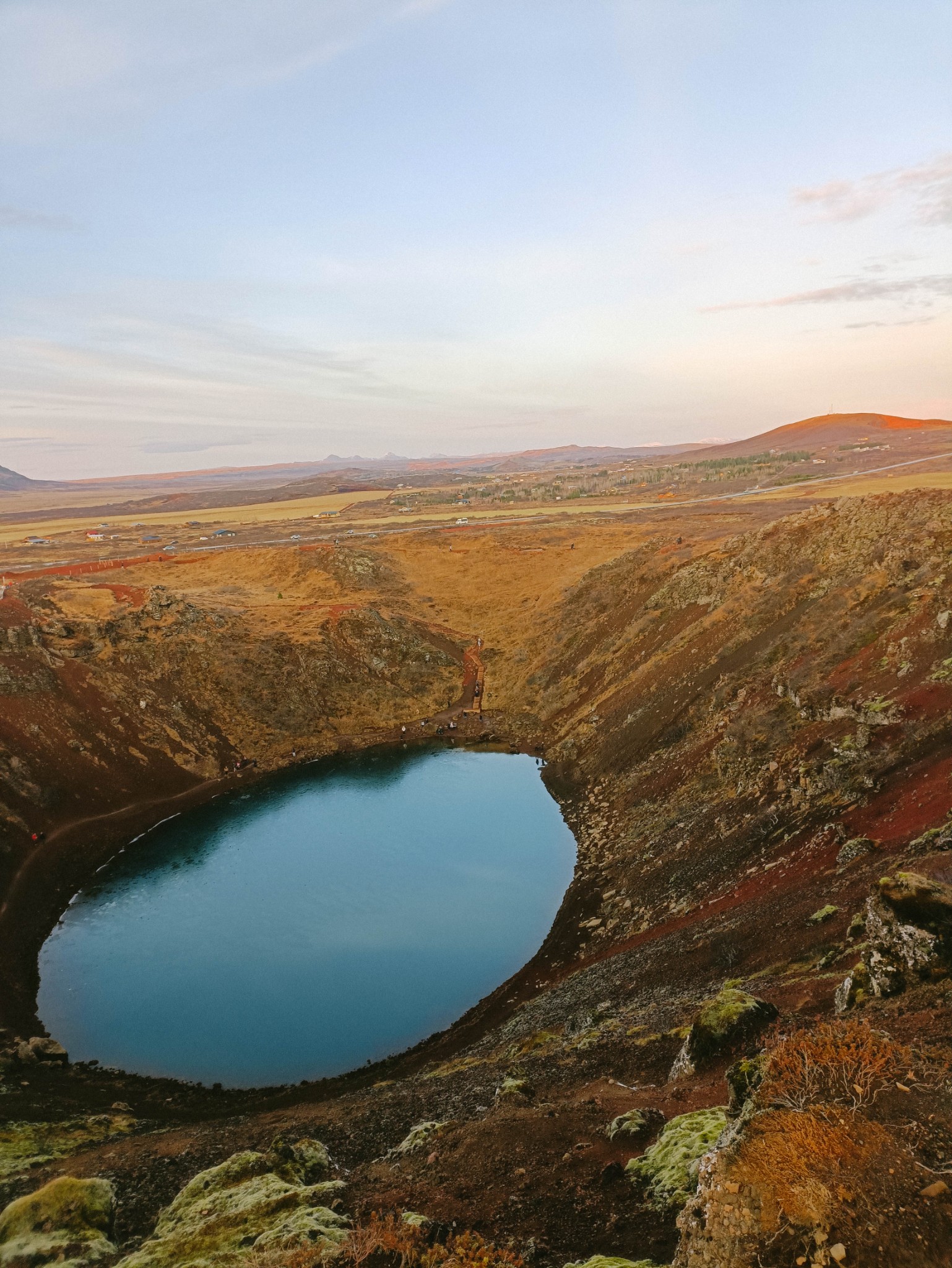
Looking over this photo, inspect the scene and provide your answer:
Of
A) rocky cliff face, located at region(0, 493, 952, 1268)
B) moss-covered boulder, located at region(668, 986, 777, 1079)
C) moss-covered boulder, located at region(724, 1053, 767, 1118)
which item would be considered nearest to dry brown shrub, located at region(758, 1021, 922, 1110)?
rocky cliff face, located at region(0, 493, 952, 1268)

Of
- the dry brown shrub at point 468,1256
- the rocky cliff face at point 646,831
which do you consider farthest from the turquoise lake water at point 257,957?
the dry brown shrub at point 468,1256

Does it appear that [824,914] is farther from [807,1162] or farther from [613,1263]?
[613,1263]

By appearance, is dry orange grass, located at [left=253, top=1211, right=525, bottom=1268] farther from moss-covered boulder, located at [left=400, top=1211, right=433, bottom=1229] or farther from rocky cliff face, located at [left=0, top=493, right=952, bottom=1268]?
rocky cliff face, located at [left=0, top=493, right=952, bottom=1268]

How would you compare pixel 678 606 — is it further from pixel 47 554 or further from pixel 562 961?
pixel 47 554

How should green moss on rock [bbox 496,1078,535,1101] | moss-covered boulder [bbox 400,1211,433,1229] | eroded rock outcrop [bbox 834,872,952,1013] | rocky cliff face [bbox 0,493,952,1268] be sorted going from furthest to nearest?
green moss on rock [bbox 496,1078,535,1101] → eroded rock outcrop [bbox 834,872,952,1013] → moss-covered boulder [bbox 400,1211,433,1229] → rocky cliff face [bbox 0,493,952,1268]

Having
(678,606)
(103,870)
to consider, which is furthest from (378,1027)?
(678,606)

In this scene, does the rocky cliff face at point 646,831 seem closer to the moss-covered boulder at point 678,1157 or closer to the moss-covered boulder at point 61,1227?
the moss-covered boulder at point 678,1157

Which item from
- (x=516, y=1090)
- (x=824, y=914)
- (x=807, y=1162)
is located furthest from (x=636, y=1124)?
(x=824, y=914)
